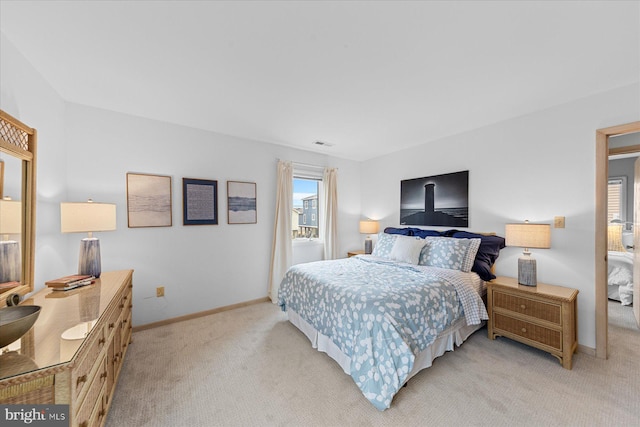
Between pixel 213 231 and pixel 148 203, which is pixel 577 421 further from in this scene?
pixel 148 203

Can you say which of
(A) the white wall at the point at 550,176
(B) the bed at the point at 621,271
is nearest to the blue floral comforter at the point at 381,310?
(A) the white wall at the point at 550,176

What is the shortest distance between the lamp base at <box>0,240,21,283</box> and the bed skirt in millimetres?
2220

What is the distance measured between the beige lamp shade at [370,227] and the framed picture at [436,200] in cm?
50

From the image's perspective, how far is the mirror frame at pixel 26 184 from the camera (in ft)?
4.99

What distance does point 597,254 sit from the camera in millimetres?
2254

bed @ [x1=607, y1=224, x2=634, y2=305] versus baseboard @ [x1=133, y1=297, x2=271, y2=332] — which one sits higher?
bed @ [x1=607, y1=224, x2=634, y2=305]

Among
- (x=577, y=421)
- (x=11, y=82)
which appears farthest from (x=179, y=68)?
(x=577, y=421)

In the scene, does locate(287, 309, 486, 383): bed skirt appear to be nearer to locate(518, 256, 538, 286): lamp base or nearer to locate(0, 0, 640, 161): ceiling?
locate(518, 256, 538, 286): lamp base

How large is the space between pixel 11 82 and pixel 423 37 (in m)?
2.74

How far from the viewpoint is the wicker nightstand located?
210cm

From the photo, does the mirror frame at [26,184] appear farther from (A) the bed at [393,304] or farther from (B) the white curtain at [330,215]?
(B) the white curtain at [330,215]
